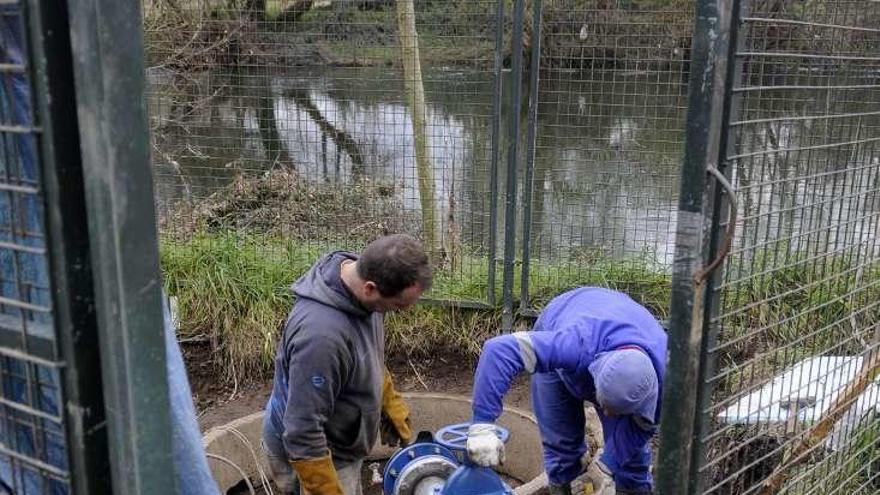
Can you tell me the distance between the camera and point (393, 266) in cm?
287

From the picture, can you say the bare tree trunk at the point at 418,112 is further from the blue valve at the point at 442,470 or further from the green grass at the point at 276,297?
the blue valve at the point at 442,470

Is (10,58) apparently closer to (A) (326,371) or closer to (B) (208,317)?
(A) (326,371)

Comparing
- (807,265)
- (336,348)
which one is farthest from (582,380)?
(336,348)

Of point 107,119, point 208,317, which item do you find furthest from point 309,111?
point 107,119

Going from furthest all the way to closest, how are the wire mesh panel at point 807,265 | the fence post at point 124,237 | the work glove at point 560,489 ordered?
the work glove at point 560,489 < the wire mesh panel at point 807,265 < the fence post at point 124,237

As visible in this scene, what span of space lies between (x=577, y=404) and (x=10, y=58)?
2.99m

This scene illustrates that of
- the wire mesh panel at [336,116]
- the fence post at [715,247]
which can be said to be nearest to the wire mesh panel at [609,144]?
the wire mesh panel at [336,116]

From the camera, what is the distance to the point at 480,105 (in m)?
5.61

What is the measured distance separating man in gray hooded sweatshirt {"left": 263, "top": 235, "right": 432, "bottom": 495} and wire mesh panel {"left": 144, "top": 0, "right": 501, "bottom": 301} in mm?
2336

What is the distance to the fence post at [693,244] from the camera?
1523 mm

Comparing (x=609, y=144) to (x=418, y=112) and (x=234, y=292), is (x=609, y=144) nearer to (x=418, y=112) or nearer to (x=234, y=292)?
(x=418, y=112)

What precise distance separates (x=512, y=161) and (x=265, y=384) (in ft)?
6.95

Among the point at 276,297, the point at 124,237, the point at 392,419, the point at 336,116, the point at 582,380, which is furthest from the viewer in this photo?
the point at 336,116

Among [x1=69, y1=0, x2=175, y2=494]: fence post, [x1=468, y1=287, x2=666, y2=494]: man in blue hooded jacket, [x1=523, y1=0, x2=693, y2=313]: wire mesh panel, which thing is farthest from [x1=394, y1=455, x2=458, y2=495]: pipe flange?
[x1=523, y1=0, x2=693, y2=313]: wire mesh panel
